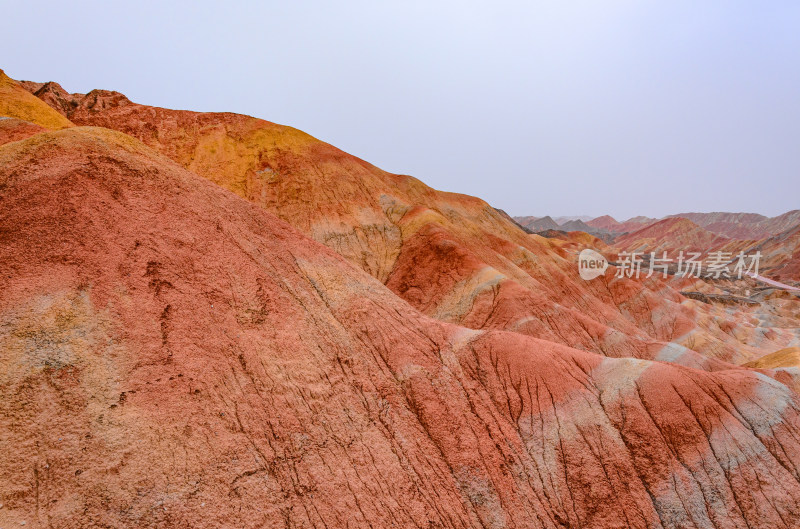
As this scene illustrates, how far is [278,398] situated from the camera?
1154 cm

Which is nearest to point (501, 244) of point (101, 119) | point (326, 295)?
point (326, 295)

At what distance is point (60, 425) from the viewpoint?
8.44 metres

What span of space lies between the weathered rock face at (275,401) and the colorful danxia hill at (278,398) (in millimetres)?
59

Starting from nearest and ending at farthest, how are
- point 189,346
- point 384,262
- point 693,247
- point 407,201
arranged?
point 189,346, point 384,262, point 407,201, point 693,247

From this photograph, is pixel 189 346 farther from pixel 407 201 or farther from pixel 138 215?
A: pixel 407 201

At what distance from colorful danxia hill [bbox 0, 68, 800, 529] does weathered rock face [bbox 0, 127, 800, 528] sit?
2.3 inches

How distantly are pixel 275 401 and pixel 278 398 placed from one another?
139 mm

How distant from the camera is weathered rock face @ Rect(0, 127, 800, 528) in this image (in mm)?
8758

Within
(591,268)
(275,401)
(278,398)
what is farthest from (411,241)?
(591,268)

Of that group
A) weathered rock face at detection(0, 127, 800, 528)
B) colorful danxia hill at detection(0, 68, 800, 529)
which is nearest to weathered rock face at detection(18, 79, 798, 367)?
colorful danxia hill at detection(0, 68, 800, 529)

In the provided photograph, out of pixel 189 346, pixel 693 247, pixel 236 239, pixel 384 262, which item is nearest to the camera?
pixel 189 346

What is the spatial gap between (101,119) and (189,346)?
1302 inches

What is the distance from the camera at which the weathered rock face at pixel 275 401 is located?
8.76 m

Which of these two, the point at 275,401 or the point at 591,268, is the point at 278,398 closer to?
the point at 275,401
